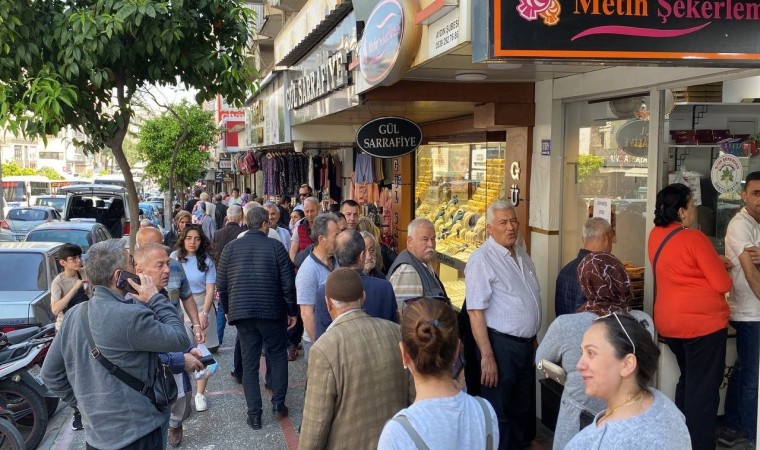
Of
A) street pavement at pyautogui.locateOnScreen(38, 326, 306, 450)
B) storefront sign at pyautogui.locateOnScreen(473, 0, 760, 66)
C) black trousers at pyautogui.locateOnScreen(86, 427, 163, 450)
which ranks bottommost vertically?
street pavement at pyautogui.locateOnScreen(38, 326, 306, 450)

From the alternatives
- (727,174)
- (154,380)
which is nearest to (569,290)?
(727,174)

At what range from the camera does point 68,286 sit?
6.11 meters

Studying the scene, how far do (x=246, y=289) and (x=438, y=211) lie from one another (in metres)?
4.50

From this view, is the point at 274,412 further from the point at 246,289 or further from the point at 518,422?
the point at 518,422

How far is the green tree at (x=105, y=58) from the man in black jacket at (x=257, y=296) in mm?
1922

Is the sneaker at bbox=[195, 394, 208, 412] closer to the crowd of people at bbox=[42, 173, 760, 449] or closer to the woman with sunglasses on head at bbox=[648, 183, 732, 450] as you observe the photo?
the crowd of people at bbox=[42, 173, 760, 449]

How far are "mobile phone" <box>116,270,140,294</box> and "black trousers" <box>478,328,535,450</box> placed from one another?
2.40 metres

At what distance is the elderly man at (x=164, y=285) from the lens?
3.70m

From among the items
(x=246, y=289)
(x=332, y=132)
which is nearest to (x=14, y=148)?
(x=332, y=132)

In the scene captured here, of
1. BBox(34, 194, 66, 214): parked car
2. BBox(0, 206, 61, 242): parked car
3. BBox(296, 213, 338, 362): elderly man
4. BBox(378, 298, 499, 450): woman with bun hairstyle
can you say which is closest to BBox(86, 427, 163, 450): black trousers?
BBox(296, 213, 338, 362): elderly man

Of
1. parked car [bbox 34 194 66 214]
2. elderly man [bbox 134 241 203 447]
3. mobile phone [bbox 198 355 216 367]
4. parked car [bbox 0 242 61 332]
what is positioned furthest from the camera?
parked car [bbox 34 194 66 214]

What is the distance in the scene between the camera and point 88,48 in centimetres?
605

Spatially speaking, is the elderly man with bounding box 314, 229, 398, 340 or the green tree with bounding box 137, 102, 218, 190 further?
the green tree with bounding box 137, 102, 218, 190

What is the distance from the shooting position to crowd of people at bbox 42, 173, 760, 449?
87.0 inches
